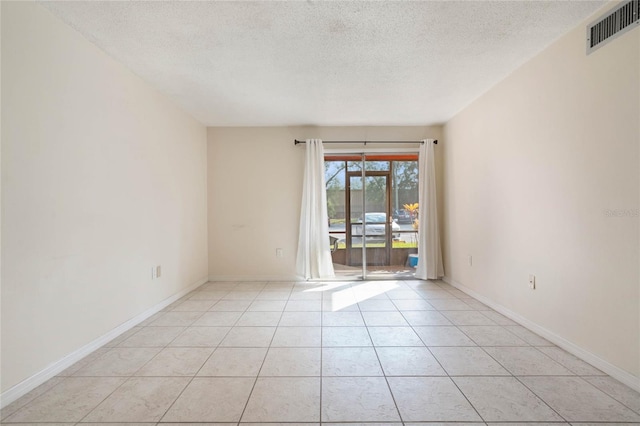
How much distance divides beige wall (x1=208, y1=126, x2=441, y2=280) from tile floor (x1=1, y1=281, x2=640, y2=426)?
4.72ft

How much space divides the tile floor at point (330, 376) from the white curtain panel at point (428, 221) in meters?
1.31

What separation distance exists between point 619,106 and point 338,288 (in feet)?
10.4

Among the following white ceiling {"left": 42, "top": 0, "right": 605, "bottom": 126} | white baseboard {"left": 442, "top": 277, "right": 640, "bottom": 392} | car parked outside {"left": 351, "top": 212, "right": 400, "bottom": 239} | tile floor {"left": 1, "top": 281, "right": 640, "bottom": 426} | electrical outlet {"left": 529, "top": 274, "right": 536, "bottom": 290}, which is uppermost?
white ceiling {"left": 42, "top": 0, "right": 605, "bottom": 126}

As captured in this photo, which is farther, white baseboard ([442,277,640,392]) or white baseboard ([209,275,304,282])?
white baseboard ([209,275,304,282])

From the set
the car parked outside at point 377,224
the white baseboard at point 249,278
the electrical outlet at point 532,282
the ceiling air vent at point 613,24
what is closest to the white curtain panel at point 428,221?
the car parked outside at point 377,224

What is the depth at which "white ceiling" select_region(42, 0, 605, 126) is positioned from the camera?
1.82 meters

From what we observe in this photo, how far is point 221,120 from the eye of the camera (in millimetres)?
4016

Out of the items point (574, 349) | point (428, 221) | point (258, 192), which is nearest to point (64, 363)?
point (258, 192)

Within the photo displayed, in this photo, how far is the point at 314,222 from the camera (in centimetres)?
418

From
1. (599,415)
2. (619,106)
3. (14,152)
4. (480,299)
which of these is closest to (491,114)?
(619,106)

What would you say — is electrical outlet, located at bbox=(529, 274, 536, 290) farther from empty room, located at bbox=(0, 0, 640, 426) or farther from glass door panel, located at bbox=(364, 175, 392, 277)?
glass door panel, located at bbox=(364, 175, 392, 277)

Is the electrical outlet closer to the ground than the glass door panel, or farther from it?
closer to the ground

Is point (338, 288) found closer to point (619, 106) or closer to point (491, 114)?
point (491, 114)

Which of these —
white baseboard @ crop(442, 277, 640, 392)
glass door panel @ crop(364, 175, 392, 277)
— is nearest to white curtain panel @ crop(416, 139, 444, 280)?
glass door panel @ crop(364, 175, 392, 277)
